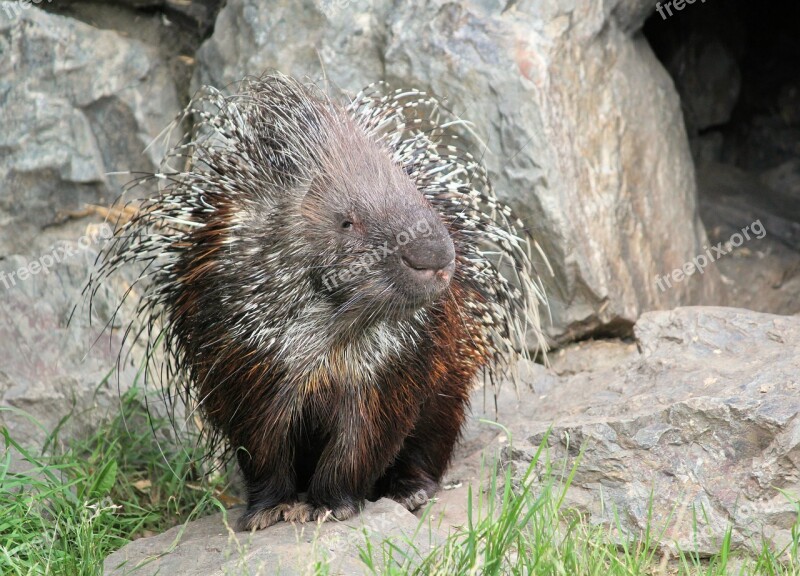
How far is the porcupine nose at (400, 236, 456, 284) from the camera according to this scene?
294 centimetres

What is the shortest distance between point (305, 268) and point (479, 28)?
219 centimetres

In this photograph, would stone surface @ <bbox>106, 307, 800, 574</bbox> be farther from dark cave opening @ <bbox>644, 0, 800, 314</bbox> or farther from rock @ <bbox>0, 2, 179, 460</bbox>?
dark cave opening @ <bbox>644, 0, 800, 314</bbox>

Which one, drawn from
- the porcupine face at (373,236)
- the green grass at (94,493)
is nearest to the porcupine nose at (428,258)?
the porcupine face at (373,236)

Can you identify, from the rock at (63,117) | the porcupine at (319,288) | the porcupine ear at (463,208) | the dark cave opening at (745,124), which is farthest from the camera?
the dark cave opening at (745,124)

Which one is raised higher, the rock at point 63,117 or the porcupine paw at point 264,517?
the rock at point 63,117

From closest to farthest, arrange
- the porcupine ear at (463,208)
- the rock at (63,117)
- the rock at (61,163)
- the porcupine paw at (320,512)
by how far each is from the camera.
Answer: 1. the porcupine paw at (320,512)
2. the porcupine ear at (463,208)
3. the rock at (61,163)
4. the rock at (63,117)

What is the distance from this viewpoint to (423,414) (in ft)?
12.2

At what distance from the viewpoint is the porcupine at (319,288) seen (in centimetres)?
312

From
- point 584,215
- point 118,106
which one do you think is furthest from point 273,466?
point 118,106

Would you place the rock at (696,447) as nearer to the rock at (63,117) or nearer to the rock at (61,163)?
the rock at (61,163)

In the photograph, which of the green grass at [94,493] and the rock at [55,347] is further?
the rock at [55,347]

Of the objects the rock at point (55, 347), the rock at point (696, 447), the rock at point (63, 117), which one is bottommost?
the rock at point (696, 447)

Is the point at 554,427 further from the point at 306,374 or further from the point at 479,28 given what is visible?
the point at 479,28

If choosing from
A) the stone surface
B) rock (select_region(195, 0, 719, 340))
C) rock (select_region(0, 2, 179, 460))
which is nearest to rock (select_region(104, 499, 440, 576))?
the stone surface
